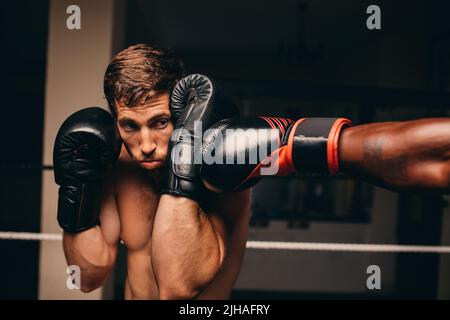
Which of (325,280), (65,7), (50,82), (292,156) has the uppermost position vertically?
(65,7)

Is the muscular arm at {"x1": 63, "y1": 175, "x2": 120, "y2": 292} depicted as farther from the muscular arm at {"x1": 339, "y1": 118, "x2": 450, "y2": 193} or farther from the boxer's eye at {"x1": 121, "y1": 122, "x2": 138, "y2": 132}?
the muscular arm at {"x1": 339, "y1": 118, "x2": 450, "y2": 193}

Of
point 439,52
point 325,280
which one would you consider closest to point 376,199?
point 325,280

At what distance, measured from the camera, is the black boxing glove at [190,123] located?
699mm

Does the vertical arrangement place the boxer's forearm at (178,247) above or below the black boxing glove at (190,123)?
below

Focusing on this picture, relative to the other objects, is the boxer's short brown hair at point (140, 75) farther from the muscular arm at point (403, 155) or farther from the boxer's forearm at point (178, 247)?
the muscular arm at point (403, 155)

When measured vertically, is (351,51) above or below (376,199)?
above

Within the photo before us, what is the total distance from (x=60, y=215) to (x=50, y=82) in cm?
113

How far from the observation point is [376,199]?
11.0ft

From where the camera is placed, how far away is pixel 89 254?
2.91ft

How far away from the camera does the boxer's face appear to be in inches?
31.1

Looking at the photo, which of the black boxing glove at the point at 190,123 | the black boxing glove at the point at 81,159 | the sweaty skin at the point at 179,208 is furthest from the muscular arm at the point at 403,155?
the black boxing glove at the point at 81,159

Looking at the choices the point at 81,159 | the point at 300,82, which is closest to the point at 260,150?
the point at 81,159

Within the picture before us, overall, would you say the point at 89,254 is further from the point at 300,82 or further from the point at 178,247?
the point at 300,82
